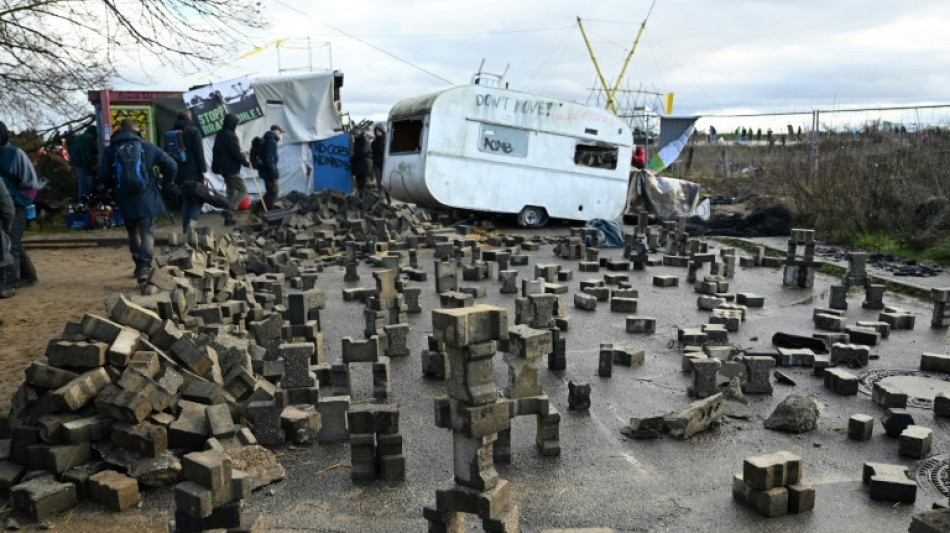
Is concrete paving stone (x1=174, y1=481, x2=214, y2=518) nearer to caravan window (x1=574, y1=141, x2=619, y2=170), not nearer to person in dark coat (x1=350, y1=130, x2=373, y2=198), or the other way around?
caravan window (x1=574, y1=141, x2=619, y2=170)

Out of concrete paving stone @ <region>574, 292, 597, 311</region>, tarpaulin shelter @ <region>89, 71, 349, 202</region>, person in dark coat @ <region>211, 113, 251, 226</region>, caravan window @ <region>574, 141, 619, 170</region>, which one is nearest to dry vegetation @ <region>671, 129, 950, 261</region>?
caravan window @ <region>574, 141, 619, 170</region>

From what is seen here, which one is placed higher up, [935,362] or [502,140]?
A: [502,140]

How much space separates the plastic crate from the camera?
1616 cm

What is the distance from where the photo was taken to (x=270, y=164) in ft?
56.6

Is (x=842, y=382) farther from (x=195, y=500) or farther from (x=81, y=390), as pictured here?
(x=81, y=390)

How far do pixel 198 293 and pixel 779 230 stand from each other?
43.3 ft

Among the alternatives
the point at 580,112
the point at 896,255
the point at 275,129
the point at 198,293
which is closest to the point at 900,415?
the point at 198,293

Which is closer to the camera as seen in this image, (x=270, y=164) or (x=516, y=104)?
(x=516, y=104)

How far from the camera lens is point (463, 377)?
3.29 m

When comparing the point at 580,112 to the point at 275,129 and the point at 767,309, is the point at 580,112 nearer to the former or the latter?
the point at 275,129

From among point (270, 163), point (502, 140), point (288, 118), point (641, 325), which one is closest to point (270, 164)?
point (270, 163)

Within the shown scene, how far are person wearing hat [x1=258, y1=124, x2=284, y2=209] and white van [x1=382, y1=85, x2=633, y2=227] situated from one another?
263cm

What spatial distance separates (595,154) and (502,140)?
260cm

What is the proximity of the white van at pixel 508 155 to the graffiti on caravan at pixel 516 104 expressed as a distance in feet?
0.07
